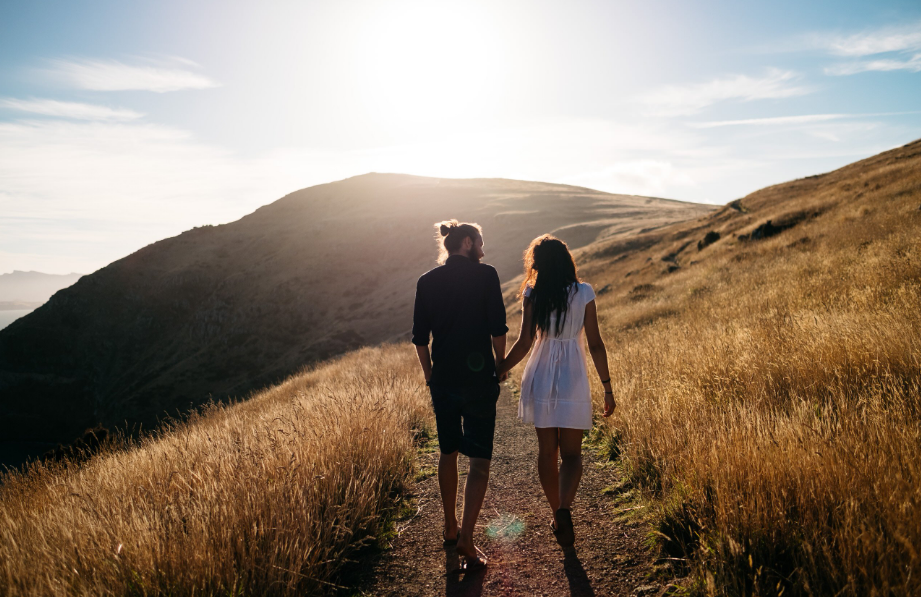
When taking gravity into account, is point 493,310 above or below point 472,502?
above

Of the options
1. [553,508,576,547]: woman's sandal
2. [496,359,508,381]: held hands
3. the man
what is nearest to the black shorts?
the man

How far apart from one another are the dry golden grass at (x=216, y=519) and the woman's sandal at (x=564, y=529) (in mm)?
1533

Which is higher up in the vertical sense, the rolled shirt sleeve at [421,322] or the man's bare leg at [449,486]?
the rolled shirt sleeve at [421,322]

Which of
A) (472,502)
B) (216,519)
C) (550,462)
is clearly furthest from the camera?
(550,462)

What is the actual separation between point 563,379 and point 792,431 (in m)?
1.62

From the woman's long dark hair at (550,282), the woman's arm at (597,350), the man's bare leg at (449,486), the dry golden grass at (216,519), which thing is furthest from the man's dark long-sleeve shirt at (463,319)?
the dry golden grass at (216,519)

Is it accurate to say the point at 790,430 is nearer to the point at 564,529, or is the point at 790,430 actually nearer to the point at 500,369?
the point at 564,529

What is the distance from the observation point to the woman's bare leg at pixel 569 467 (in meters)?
3.63

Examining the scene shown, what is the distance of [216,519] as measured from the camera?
3.03m

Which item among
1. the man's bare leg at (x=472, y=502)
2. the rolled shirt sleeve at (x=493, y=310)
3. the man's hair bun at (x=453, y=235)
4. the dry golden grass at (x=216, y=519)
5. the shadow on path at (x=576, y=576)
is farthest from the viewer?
the man's hair bun at (x=453, y=235)

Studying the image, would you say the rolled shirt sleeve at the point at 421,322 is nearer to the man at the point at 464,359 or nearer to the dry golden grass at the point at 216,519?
the man at the point at 464,359


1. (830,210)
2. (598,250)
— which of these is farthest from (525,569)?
(598,250)

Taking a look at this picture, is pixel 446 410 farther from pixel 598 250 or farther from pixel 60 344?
pixel 60 344

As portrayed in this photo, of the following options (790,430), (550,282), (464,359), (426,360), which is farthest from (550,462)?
(790,430)
